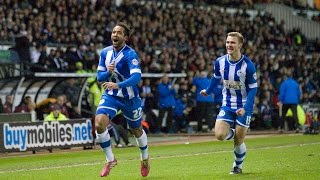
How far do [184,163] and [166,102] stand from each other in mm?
12559

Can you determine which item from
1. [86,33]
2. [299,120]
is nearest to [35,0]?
[86,33]

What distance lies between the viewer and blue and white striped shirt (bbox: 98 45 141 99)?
43.2ft

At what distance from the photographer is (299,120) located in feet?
101

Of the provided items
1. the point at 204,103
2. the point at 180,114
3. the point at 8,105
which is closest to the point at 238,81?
the point at 8,105

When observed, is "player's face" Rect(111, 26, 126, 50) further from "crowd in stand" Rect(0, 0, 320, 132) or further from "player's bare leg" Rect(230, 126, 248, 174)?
"crowd in stand" Rect(0, 0, 320, 132)

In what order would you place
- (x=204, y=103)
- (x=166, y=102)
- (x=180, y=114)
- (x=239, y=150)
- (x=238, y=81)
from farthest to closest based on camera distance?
(x=180, y=114), (x=204, y=103), (x=166, y=102), (x=238, y=81), (x=239, y=150)

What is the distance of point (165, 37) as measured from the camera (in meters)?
34.1

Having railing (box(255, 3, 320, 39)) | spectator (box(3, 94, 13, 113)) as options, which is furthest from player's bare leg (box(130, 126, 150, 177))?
railing (box(255, 3, 320, 39))

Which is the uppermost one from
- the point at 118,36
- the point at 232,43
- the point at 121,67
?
the point at 118,36

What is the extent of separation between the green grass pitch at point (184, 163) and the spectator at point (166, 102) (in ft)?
17.6

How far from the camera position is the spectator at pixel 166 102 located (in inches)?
1130

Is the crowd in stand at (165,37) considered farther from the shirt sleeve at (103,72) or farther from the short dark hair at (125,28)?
the short dark hair at (125,28)

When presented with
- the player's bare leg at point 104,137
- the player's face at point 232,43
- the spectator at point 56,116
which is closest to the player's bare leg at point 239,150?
the player's face at point 232,43

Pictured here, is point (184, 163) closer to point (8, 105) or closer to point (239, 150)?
point (239, 150)
